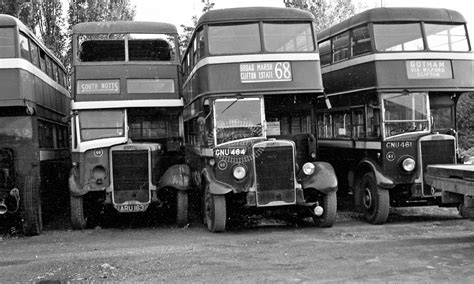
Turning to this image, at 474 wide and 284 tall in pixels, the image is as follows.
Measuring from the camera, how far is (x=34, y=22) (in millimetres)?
22219

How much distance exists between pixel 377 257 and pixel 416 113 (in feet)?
13.7

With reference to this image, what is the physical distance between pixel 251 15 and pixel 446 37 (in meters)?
4.13

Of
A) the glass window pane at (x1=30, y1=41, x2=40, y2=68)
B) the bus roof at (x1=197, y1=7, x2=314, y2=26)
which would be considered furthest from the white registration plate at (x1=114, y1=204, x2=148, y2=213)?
the bus roof at (x1=197, y1=7, x2=314, y2=26)

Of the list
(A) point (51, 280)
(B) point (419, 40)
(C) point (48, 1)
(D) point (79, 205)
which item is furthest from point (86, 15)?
(A) point (51, 280)

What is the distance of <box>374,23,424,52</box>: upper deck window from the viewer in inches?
437

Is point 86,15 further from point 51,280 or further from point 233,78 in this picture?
point 51,280

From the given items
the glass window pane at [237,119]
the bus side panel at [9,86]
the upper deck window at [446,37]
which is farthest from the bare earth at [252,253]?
the upper deck window at [446,37]

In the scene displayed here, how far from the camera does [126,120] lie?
11422 millimetres

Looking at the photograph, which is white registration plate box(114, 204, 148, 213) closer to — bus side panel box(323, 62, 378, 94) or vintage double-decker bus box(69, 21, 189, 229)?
vintage double-decker bus box(69, 21, 189, 229)

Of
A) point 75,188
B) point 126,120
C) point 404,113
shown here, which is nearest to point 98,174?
point 75,188

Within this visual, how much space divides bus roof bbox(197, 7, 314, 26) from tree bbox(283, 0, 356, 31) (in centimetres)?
1676

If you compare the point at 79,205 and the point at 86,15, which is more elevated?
the point at 86,15

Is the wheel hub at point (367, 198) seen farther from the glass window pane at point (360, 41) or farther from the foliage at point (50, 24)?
the foliage at point (50, 24)

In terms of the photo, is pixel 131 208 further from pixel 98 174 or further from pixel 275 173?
pixel 275 173
